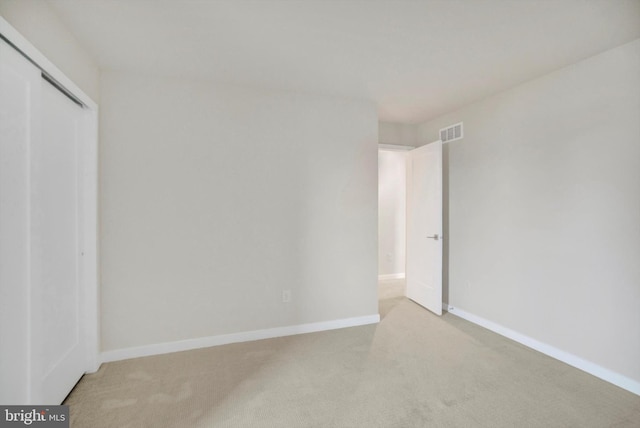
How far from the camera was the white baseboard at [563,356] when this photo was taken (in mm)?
2191

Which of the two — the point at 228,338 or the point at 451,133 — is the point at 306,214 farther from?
the point at 451,133

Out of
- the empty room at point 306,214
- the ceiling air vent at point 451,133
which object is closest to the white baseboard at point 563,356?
the empty room at point 306,214

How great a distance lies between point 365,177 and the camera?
3445 millimetres

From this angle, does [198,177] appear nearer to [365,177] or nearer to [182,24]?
[182,24]

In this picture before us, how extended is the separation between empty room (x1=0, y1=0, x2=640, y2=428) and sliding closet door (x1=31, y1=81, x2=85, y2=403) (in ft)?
0.06

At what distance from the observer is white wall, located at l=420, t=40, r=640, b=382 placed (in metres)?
2.21

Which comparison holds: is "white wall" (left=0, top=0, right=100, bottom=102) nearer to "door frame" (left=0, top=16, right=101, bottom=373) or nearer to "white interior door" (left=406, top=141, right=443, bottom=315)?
"door frame" (left=0, top=16, right=101, bottom=373)

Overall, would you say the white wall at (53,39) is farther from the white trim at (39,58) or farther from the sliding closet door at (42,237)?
the sliding closet door at (42,237)

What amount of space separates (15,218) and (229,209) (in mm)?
1625

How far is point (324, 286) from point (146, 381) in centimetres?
177

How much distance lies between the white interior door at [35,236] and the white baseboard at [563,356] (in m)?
3.71

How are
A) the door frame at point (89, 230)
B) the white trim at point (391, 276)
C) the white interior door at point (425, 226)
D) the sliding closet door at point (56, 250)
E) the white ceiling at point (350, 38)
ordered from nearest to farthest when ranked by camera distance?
the sliding closet door at point (56, 250)
the white ceiling at point (350, 38)
the door frame at point (89, 230)
the white interior door at point (425, 226)
the white trim at point (391, 276)

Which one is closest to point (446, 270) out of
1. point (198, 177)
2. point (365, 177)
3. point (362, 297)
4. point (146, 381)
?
point (362, 297)

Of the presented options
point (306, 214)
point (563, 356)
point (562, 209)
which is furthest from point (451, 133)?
point (563, 356)
